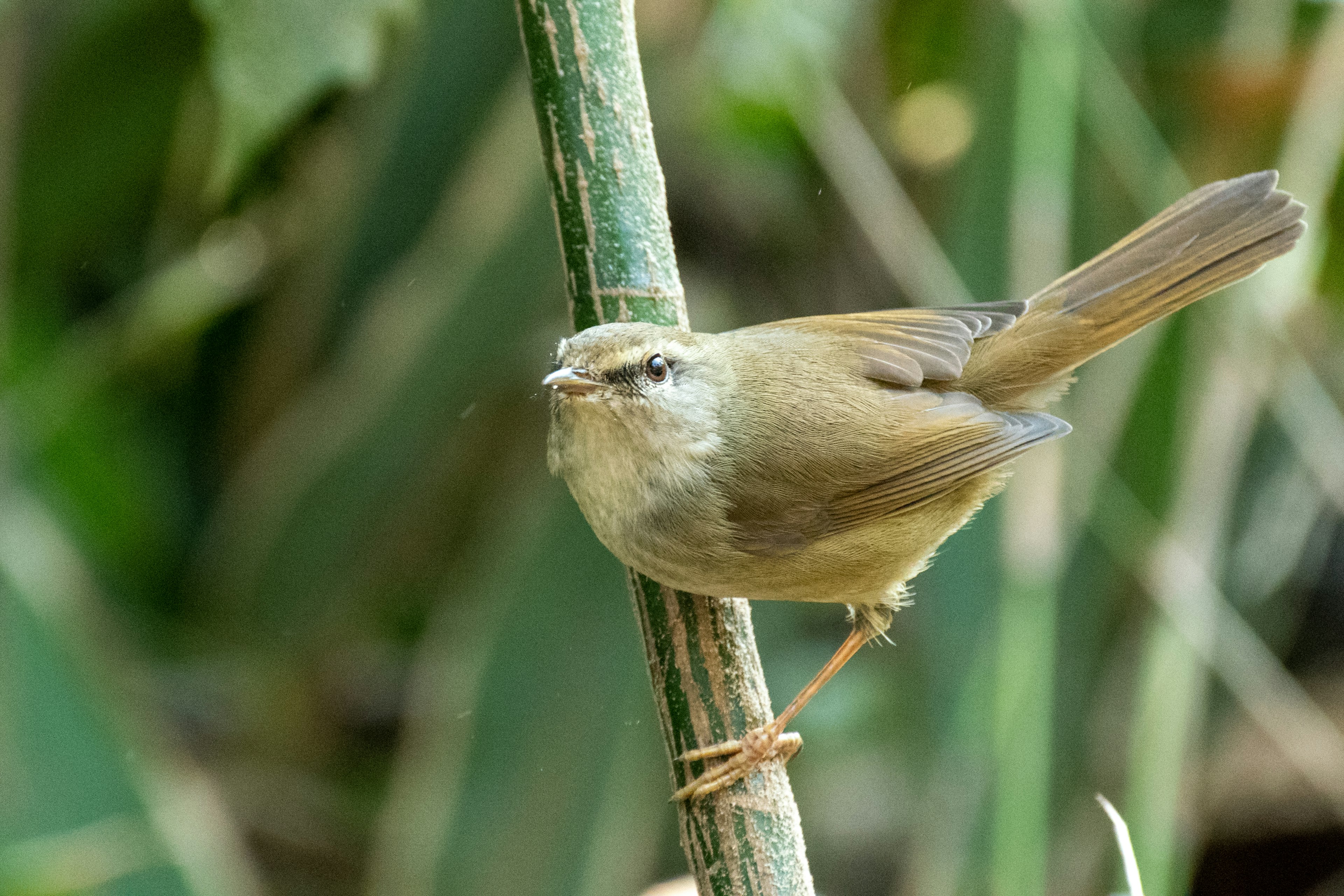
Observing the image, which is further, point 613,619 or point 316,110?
point 316,110

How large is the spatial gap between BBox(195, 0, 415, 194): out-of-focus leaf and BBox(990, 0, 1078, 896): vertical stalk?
5.99 ft

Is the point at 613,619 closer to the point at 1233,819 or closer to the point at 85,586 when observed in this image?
the point at 85,586

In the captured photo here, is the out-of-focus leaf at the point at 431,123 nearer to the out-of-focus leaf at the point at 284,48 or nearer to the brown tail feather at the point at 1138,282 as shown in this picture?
the brown tail feather at the point at 1138,282

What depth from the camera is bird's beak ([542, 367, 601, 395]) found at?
2.18 m

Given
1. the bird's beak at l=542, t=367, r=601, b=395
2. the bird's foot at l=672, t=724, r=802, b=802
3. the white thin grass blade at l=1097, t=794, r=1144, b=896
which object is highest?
the bird's beak at l=542, t=367, r=601, b=395

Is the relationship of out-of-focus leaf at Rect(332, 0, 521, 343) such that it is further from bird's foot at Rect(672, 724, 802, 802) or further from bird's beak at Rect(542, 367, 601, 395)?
bird's foot at Rect(672, 724, 802, 802)

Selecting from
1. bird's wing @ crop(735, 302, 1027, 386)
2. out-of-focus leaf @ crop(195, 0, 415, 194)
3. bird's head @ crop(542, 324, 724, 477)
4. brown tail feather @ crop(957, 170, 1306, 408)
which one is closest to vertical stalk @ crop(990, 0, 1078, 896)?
brown tail feather @ crop(957, 170, 1306, 408)

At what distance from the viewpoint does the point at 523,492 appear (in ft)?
11.9

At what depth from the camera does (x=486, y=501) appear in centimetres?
426

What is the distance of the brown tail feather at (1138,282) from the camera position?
8.84ft

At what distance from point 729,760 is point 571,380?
70 cm

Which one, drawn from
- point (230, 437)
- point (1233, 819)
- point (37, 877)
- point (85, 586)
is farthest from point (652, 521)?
point (1233, 819)

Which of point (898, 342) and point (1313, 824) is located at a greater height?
point (898, 342)

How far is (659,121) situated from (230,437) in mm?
1701
